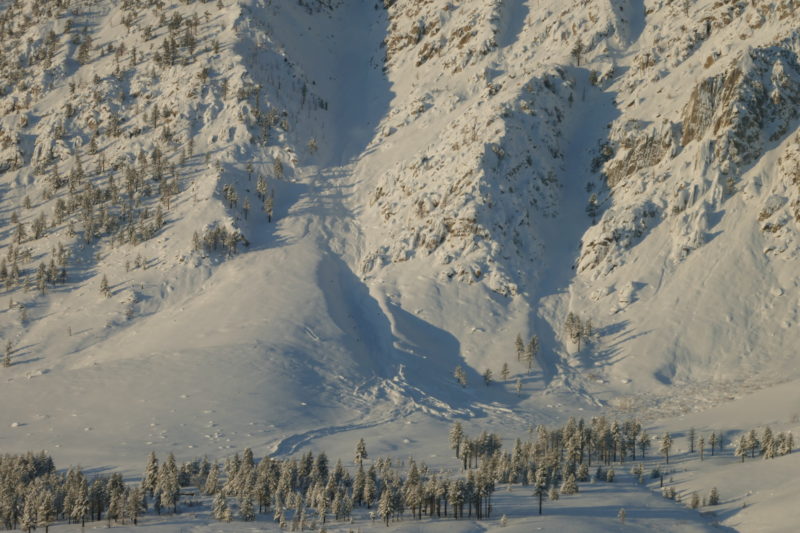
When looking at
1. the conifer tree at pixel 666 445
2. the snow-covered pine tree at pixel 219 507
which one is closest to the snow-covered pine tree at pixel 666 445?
the conifer tree at pixel 666 445

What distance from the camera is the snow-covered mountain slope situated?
91.0 m

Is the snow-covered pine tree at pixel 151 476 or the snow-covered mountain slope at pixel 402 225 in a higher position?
the snow-covered mountain slope at pixel 402 225

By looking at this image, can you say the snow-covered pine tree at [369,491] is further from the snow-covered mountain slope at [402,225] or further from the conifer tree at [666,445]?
the conifer tree at [666,445]

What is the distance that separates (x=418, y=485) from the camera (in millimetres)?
63469

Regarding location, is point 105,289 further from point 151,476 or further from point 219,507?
point 219,507

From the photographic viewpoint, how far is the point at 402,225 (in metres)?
121

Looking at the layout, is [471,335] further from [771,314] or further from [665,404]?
[771,314]

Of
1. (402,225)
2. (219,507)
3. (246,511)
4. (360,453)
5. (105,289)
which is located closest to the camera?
(219,507)

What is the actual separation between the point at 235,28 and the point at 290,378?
350 ft

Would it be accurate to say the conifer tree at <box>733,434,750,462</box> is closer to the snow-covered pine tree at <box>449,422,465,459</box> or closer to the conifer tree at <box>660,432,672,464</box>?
the conifer tree at <box>660,432,672,464</box>

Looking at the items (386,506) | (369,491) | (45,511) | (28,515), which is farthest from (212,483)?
(386,506)

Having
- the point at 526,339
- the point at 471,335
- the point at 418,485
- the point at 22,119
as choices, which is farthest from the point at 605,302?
the point at 22,119

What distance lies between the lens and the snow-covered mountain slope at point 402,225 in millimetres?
91000

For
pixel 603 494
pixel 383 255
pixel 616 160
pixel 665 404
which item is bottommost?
pixel 603 494
